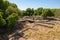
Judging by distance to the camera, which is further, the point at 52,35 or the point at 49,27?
the point at 49,27

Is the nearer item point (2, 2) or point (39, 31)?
point (39, 31)

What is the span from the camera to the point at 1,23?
24.7 meters

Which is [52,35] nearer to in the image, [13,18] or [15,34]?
[15,34]

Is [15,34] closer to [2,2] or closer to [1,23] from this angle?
[1,23]

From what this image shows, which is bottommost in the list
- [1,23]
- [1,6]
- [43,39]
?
[43,39]

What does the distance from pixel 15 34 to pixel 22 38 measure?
2.06 metres

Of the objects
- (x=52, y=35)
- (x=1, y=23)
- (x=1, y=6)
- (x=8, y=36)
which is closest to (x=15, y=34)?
(x=8, y=36)

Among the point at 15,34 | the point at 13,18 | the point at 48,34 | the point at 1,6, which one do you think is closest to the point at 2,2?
the point at 1,6

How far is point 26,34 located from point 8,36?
340 cm

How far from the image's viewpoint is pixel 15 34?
23.8 metres

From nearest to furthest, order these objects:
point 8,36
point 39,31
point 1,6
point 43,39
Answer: point 43,39
point 8,36
point 39,31
point 1,6

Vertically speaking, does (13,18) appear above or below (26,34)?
above

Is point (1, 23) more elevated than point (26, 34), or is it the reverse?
point (1, 23)

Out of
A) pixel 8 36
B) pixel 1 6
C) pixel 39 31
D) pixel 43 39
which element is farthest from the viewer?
pixel 1 6
